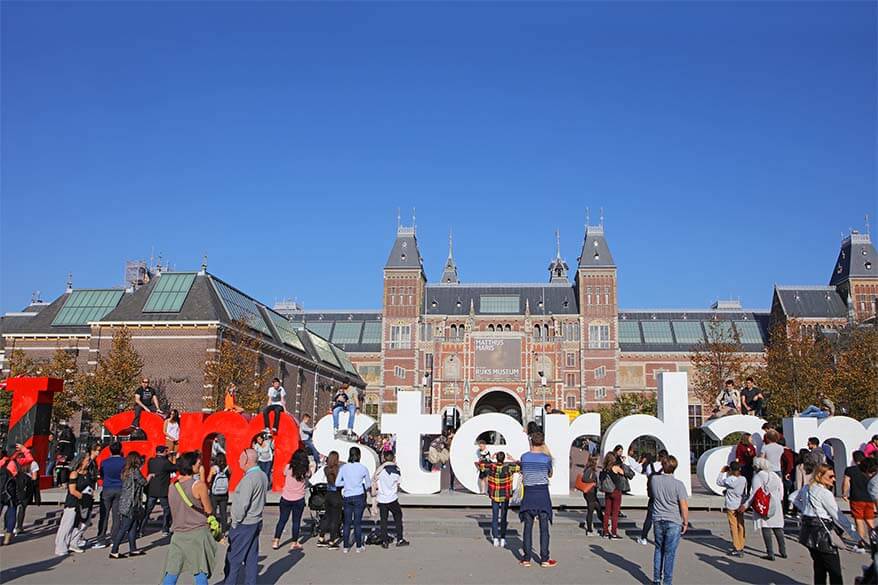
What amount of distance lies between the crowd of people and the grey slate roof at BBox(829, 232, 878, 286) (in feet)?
202

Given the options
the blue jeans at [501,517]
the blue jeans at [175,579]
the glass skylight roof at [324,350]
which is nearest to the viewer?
the blue jeans at [175,579]

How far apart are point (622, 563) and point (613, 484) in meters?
1.65

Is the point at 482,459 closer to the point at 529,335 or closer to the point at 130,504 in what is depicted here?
the point at 130,504

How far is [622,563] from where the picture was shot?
1008cm

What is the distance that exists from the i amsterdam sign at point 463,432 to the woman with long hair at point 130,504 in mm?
4787

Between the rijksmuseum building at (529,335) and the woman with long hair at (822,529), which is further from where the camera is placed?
the rijksmuseum building at (529,335)

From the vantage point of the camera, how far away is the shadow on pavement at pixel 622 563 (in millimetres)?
9227

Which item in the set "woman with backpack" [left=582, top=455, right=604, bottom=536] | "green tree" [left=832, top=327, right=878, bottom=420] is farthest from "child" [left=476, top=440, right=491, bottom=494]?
"green tree" [left=832, top=327, right=878, bottom=420]

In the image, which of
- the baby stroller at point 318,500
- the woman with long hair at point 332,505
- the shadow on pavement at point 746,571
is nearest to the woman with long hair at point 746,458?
the shadow on pavement at point 746,571

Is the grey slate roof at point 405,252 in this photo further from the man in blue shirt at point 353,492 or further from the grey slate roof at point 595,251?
the man in blue shirt at point 353,492

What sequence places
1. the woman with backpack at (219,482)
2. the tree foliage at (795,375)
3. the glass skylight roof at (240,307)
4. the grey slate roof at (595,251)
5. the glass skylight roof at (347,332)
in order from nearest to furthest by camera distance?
the woman with backpack at (219,482), the tree foliage at (795,375), the glass skylight roof at (240,307), the grey slate roof at (595,251), the glass skylight roof at (347,332)

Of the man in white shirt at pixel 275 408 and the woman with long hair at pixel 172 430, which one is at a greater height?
the man in white shirt at pixel 275 408

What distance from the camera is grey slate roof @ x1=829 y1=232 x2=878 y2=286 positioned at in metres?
65.9

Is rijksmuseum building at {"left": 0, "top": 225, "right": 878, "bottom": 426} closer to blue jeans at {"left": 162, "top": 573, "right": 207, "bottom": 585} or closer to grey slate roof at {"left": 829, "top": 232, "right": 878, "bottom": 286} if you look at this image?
grey slate roof at {"left": 829, "top": 232, "right": 878, "bottom": 286}
